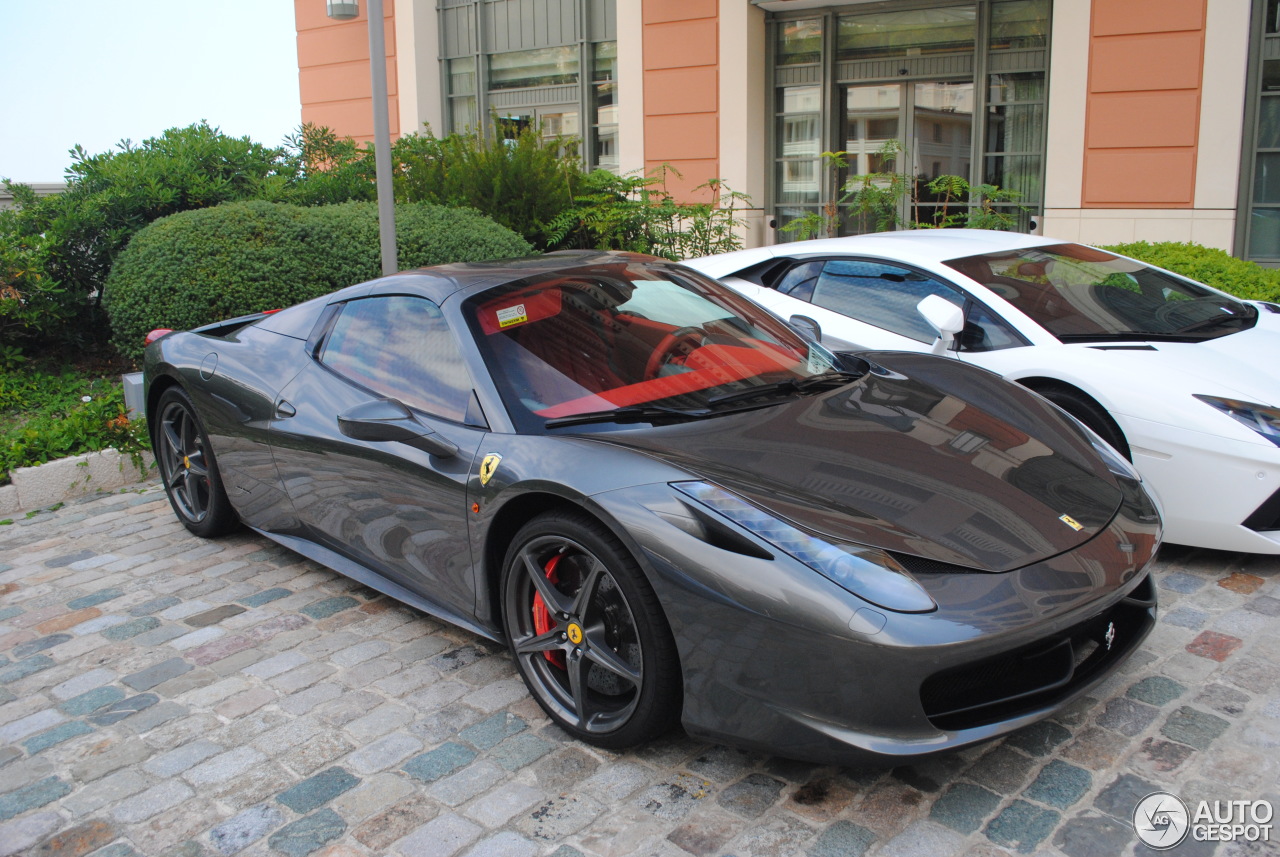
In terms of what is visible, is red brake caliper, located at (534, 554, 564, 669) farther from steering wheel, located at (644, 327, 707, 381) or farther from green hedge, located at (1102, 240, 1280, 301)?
green hedge, located at (1102, 240, 1280, 301)

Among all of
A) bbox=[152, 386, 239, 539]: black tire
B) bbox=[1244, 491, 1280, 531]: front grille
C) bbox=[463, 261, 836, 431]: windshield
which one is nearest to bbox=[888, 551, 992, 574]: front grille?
bbox=[463, 261, 836, 431]: windshield

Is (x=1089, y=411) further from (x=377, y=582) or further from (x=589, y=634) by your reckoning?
(x=377, y=582)

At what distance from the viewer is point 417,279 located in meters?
3.80

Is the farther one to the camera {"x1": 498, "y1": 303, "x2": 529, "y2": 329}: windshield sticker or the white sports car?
the white sports car

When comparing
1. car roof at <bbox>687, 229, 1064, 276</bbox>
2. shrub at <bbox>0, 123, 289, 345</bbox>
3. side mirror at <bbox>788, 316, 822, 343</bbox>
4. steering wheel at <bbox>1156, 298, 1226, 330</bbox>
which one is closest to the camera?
side mirror at <bbox>788, 316, 822, 343</bbox>

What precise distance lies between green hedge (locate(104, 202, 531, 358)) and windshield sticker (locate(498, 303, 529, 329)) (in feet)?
12.2

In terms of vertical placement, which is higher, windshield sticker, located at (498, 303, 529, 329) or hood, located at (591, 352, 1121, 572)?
windshield sticker, located at (498, 303, 529, 329)

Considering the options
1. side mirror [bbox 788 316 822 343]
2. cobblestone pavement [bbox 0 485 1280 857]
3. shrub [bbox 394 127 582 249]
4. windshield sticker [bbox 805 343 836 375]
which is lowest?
cobblestone pavement [bbox 0 485 1280 857]

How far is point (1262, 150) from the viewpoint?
1007 cm

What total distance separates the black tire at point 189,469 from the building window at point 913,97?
328 inches

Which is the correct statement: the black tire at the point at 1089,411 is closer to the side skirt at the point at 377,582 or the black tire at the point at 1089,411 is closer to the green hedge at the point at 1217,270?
the side skirt at the point at 377,582

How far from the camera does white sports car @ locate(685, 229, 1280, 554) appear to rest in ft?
12.8

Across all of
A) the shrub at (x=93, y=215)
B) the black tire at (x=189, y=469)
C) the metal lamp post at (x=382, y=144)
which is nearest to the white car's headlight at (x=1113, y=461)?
the black tire at (x=189, y=469)

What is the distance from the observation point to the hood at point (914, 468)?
259 centimetres
